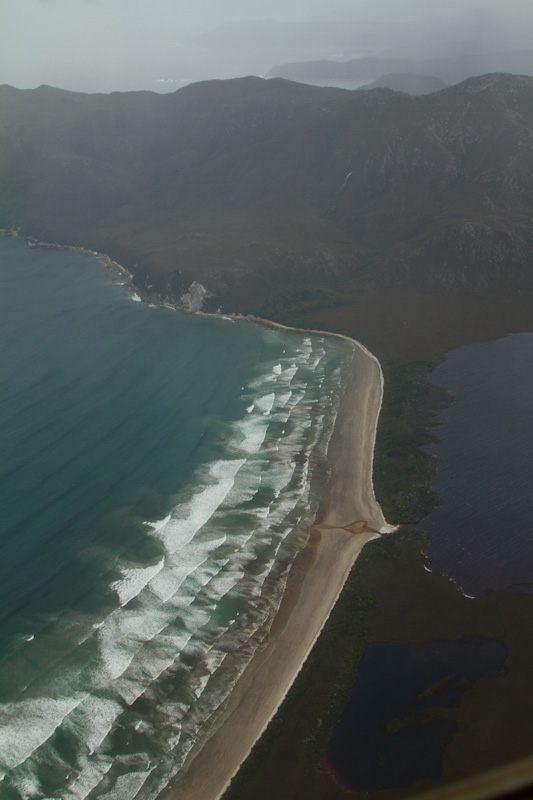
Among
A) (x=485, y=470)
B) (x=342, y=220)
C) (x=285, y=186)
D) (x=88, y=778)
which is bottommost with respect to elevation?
(x=88, y=778)

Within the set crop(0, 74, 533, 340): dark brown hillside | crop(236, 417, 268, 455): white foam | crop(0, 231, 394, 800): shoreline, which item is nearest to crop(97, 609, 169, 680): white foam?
crop(0, 231, 394, 800): shoreline

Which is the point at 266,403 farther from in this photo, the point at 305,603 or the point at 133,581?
the point at 305,603

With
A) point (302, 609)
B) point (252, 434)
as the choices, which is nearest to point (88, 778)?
point (302, 609)

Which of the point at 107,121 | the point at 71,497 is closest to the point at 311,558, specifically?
the point at 71,497

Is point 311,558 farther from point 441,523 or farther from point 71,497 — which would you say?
point 71,497

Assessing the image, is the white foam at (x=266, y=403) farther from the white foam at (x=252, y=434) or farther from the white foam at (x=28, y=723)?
the white foam at (x=28, y=723)

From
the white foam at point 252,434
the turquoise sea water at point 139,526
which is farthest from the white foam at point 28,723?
the white foam at point 252,434

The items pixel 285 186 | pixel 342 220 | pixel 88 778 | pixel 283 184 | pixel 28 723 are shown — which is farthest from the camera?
pixel 283 184

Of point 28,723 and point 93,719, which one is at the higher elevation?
point 28,723
